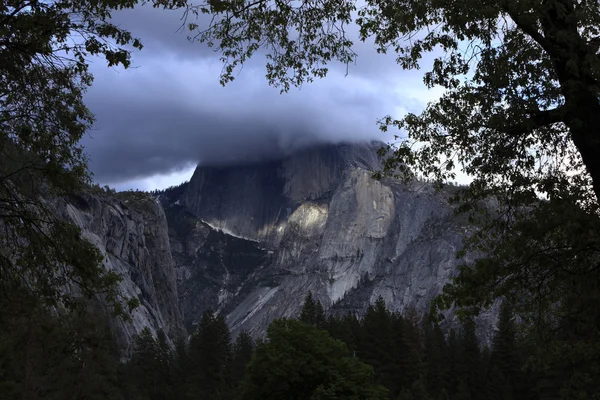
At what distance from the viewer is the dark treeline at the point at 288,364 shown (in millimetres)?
32188

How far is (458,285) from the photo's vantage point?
11.9 meters

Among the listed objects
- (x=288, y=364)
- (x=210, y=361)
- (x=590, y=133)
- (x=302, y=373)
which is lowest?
(x=302, y=373)

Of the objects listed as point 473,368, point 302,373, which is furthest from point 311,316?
point 302,373

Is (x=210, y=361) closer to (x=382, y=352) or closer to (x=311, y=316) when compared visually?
(x=311, y=316)

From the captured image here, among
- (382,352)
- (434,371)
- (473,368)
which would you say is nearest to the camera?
(382,352)

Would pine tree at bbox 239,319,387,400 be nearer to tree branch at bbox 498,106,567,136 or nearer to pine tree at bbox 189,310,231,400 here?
tree branch at bbox 498,106,567,136

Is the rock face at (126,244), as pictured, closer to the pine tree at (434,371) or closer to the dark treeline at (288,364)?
the dark treeline at (288,364)

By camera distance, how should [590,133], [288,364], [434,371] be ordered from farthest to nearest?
[434,371]
[288,364]
[590,133]

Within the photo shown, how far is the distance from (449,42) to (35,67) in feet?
25.3

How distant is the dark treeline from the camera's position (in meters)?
32.2

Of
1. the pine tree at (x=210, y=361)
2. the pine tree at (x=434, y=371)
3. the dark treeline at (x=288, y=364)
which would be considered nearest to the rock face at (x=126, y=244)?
the pine tree at (x=210, y=361)

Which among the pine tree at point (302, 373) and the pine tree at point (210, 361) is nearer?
the pine tree at point (302, 373)

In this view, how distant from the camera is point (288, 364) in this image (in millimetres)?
32500

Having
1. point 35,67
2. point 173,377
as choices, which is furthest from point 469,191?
point 173,377
